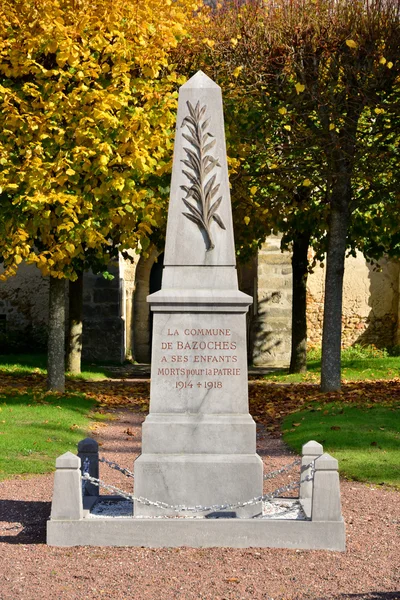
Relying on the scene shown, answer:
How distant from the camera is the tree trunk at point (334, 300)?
1528cm

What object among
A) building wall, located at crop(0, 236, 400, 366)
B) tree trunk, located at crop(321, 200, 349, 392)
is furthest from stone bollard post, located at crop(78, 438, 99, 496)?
building wall, located at crop(0, 236, 400, 366)

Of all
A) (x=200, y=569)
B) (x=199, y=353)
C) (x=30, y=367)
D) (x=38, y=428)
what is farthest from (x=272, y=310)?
(x=200, y=569)

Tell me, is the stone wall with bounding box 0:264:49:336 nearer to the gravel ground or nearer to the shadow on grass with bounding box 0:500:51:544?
the shadow on grass with bounding box 0:500:51:544

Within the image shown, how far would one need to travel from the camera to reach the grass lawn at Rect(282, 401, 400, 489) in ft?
31.4

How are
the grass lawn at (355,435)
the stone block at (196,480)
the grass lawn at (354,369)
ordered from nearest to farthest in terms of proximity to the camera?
the stone block at (196,480) → the grass lawn at (355,435) → the grass lawn at (354,369)

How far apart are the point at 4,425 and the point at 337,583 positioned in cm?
694

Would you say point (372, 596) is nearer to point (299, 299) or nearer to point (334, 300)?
point (334, 300)

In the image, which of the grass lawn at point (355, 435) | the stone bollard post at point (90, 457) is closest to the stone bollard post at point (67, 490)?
the stone bollard post at point (90, 457)

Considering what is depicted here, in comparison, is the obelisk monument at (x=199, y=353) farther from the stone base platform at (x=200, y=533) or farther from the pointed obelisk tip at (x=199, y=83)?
the stone base platform at (x=200, y=533)

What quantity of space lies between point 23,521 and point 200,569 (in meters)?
1.88

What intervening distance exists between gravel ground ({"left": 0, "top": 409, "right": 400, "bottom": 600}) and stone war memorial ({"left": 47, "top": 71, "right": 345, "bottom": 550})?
15.4 inches

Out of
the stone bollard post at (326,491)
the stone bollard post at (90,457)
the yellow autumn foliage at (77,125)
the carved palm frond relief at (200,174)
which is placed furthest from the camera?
the yellow autumn foliage at (77,125)

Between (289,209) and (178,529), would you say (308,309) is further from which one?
(178,529)

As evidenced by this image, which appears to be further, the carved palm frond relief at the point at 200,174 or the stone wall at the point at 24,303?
the stone wall at the point at 24,303
